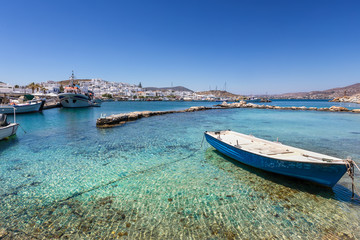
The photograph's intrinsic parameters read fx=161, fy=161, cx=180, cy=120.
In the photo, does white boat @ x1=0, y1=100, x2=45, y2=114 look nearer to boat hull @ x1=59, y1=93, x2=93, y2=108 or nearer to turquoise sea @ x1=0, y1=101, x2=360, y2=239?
boat hull @ x1=59, y1=93, x2=93, y2=108

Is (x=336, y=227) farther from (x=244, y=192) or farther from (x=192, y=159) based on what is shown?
(x=192, y=159)

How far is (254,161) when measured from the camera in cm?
791

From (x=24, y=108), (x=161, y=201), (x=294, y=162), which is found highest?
(x=24, y=108)

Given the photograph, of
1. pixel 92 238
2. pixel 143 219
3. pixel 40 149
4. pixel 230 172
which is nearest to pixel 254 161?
pixel 230 172

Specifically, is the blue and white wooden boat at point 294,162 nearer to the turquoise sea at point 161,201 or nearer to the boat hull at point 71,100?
the turquoise sea at point 161,201

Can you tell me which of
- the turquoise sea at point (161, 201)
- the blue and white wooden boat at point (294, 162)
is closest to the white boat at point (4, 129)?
the turquoise sea at point (161, 201)

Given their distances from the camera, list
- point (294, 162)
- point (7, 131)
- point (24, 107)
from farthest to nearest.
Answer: point (24, 107) < point (7, 131) < point (294, 162)

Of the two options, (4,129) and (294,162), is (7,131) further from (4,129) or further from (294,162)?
(294,162)

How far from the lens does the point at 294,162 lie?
6.37 meters

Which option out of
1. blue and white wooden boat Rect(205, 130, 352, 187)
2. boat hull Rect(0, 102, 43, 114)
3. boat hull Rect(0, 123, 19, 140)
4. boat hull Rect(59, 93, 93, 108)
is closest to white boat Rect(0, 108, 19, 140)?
boat hull Rect(0, 123, 19, 140)

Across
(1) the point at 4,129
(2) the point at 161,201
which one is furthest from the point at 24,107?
(2) the point at 161,201

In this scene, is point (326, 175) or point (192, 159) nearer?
point (326, 175)

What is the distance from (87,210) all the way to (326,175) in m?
8.78

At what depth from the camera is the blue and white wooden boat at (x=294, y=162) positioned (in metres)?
5.85
